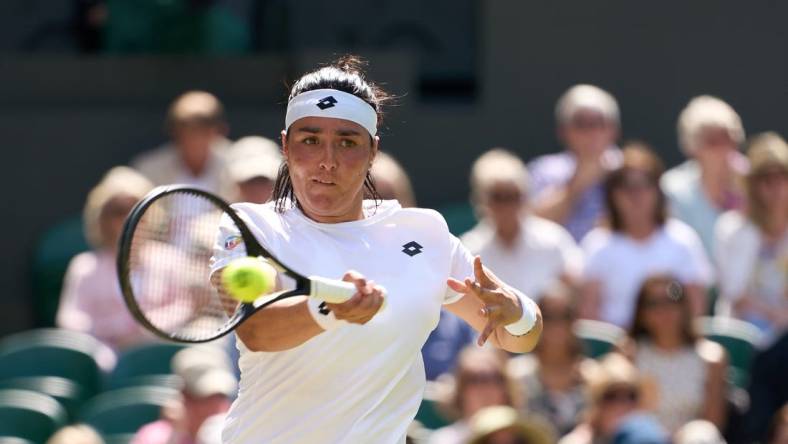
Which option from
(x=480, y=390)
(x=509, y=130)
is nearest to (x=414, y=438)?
(x=480, y=390)

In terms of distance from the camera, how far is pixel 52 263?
8531 mm

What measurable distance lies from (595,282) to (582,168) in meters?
0.69

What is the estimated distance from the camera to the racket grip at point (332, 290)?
3137 millimetres

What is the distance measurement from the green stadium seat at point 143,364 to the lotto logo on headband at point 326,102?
3.66 metres

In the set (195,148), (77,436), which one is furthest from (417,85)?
(77,436)

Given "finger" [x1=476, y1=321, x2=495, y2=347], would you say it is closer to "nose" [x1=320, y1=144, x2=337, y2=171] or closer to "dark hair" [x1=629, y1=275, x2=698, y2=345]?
"nose" [x1=320, y1=144, x2=337, y2=171]

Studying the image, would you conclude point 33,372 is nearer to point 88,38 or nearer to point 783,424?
point 88,38

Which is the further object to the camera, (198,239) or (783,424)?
(783,424)

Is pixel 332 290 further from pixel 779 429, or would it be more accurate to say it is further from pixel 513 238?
pixel 513 238

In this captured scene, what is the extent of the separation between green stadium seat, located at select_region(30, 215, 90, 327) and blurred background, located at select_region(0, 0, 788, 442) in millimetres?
122

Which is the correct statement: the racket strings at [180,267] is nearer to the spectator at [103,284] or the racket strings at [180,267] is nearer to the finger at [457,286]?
the finger at [457,286]

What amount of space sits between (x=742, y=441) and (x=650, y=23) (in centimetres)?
307

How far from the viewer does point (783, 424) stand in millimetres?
6020

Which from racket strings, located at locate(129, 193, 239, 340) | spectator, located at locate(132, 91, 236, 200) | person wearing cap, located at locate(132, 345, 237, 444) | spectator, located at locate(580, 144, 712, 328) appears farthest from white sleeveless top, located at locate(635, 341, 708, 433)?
spectator, located at locate(132, 91, 236, 200)
